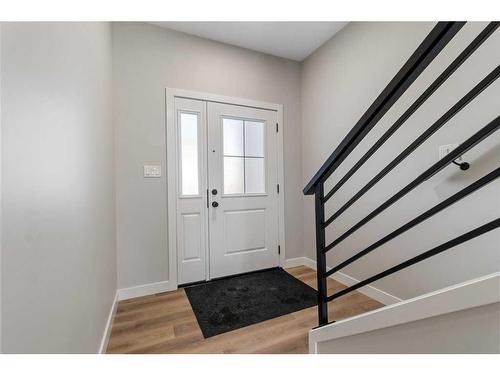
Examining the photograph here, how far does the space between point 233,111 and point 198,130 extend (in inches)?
19.3

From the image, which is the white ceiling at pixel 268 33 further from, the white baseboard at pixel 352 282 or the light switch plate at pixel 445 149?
the white baseboard at pixel 352 282

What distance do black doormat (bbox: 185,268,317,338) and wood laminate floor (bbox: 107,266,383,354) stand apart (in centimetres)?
7

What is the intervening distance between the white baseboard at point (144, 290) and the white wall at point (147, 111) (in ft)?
0.15

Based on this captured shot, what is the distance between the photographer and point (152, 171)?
221cm

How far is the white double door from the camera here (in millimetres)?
2369

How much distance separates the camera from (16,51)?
1.94 feet

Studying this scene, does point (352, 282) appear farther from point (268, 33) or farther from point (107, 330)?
point (268, 33)

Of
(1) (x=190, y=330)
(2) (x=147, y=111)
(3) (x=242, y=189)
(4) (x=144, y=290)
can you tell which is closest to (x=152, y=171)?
(2) (x=147, y=111)

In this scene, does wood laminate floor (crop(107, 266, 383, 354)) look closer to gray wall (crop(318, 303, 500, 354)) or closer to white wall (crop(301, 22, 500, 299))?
white wall (crop(301, 22, 500, 299))

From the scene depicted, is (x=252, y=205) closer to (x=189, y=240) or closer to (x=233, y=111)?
(x=189, y=240)

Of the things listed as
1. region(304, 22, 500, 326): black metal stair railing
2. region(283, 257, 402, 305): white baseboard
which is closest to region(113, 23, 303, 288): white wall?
region(283, 257, 402, 305): white baseboard

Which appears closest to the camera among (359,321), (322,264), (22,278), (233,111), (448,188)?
(22,278)
